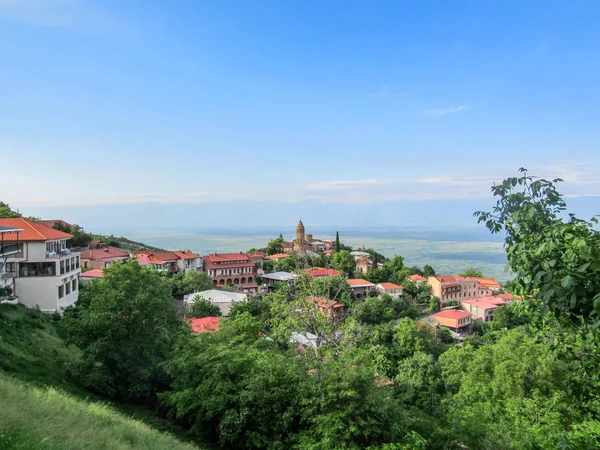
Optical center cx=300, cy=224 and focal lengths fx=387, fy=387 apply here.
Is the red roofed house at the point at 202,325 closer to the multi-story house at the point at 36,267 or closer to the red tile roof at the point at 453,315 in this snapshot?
the multi-story house at the point at 36,267

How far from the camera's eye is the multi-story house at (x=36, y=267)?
62.5ft

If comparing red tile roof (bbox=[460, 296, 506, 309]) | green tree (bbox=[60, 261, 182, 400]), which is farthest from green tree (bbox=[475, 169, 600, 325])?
red tile roof (bbox=[460, 296, 506, 309])

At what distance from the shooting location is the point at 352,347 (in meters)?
11.7

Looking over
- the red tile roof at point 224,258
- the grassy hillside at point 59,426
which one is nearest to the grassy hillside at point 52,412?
the grassy hillside at point 59,426

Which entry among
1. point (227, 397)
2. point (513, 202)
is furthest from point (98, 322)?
point (513, 202)

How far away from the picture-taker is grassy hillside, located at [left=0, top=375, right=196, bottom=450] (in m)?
5.22

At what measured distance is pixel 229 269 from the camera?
5475 cm

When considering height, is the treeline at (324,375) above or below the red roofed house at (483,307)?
above

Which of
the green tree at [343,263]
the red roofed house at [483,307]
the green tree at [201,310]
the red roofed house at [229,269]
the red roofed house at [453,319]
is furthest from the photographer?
the green tree at [343,263]

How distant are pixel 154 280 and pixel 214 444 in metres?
5.78

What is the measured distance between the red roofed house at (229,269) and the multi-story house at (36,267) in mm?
33526

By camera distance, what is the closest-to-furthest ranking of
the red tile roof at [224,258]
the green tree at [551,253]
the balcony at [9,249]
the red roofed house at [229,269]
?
the green tree at [551,253] → the balcony at [9,249] → the red roofed house at [229,269] → the red tile roof at [224,258]

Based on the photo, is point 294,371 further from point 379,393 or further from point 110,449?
point 110,449

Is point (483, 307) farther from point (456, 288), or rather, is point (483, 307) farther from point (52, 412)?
point (52, 412)
